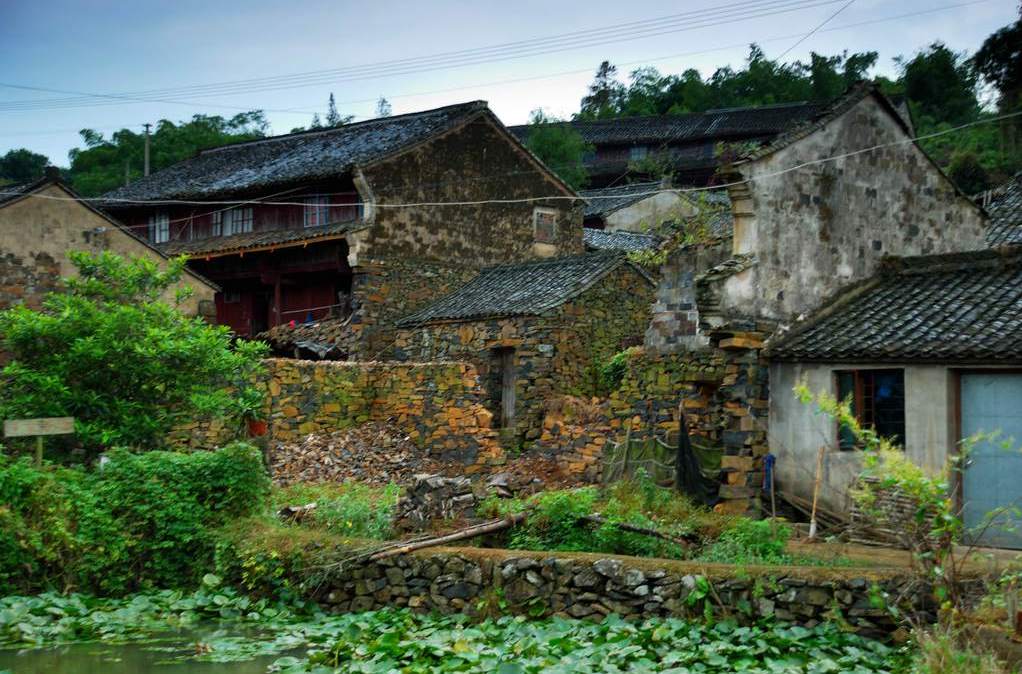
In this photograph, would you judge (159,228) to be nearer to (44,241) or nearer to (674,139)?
(44,241)

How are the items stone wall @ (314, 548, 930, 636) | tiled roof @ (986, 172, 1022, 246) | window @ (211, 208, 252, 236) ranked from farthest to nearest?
window @ (211, 208, 252, 236) → tiled roof @ (986, 172, 1022, 246) → stone wall @ (314, 548, 930, 636)

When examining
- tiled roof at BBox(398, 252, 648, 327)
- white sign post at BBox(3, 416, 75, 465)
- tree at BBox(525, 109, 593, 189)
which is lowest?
white sign post at BBox(3, 416, 75, 465)

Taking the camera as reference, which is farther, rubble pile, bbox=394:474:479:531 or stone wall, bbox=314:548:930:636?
rubble pile, bbox=394:474:479:531

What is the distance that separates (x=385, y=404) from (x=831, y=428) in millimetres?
9023

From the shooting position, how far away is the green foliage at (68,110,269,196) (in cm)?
4888

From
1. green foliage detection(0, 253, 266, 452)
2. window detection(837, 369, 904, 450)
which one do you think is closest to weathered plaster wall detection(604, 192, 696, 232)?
green foliage detection(0, 253, 266, 452)

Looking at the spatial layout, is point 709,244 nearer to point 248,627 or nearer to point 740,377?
point 740,377

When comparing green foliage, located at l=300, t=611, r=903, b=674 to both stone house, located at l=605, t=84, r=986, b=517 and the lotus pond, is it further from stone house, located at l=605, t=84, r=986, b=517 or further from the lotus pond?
stone house, located at l=605, t=84, r=986, b=517

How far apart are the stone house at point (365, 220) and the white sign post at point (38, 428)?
11.4 metres

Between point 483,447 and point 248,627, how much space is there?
8.71 m

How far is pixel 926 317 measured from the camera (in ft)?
52.1

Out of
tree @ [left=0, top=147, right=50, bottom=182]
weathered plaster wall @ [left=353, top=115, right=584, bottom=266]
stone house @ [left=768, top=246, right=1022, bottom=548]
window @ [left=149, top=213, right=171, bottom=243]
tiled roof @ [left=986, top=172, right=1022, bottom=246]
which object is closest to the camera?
stone house @ [left=768, top=246, right=1022, bottom=548]

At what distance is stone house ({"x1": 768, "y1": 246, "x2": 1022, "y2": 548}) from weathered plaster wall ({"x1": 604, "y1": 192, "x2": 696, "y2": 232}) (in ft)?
73.5

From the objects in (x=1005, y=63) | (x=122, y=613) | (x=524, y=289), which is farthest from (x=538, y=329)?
(x=1005, y=63)
